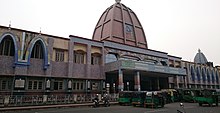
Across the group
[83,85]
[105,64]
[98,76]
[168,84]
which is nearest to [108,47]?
[105,64]

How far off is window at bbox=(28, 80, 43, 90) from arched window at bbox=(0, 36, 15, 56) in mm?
4555

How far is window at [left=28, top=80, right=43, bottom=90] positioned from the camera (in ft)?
77.7

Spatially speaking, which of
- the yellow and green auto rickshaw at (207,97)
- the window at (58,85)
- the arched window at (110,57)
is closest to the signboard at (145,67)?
the arched window at (110,57)

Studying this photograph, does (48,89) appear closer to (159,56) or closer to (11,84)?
(11,84)

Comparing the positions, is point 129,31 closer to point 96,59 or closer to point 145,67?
point 145,67

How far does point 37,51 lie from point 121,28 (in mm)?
20568

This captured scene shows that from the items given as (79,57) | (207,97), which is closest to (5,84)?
(79,57)

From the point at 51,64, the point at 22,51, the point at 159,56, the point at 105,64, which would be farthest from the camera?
the point at 159,56

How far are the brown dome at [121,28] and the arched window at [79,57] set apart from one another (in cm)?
979

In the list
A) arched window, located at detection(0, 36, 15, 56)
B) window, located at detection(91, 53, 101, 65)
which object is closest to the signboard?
window, located at detection(91, 53, 101, 65)

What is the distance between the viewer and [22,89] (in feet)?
74.2

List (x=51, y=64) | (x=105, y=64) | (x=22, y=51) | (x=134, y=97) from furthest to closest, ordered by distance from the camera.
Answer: (x=105, y=64), (x=51, y=64), (x=22, y=51), (x=134, y=97)

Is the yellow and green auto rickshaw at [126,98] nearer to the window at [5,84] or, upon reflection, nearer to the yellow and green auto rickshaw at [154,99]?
the yellow and green auto rickshaw at [154,99]

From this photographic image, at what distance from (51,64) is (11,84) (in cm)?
567
